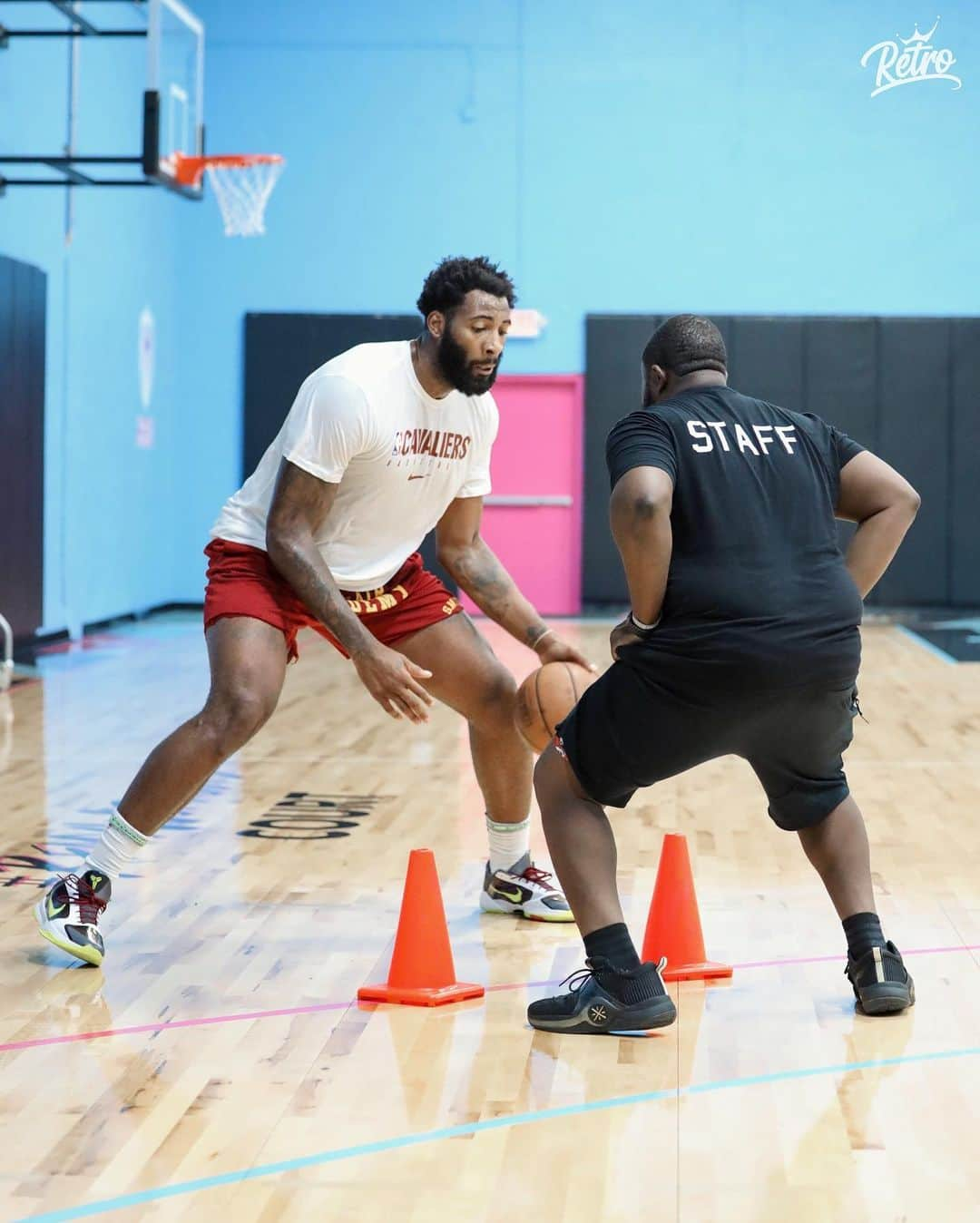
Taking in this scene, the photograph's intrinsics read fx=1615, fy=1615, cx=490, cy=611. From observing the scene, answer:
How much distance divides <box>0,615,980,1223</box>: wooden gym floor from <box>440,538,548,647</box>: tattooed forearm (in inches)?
32.3

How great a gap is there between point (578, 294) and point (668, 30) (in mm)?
2700

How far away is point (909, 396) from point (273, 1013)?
44.8 ft

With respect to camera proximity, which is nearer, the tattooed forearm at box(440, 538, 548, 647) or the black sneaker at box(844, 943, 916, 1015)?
the black sneaker at box(844, 943, 916, 1015)

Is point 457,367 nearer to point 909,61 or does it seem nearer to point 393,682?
point 393,682

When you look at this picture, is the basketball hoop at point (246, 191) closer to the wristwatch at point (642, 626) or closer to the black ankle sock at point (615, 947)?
the wristwatch at point (642, 626)

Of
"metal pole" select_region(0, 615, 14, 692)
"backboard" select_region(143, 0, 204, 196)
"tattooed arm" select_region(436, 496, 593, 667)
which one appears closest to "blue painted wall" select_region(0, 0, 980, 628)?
"backboard" select_region(143, 0, 204, 196)

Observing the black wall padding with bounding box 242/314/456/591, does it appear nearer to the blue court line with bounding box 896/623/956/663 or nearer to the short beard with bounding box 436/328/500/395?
the blue court line with bounding box 896/623/956/663

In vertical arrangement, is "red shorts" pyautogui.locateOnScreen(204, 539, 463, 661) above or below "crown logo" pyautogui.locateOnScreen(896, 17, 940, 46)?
below

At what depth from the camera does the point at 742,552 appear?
336 cm

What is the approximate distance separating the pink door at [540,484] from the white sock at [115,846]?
12.4m

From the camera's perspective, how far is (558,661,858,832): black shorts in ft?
11.1

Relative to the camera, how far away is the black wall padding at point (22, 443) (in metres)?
11.6

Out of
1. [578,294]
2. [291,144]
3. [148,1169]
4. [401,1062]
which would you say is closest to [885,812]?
[401,1062]

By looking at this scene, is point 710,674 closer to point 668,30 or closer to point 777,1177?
point 777,1177
